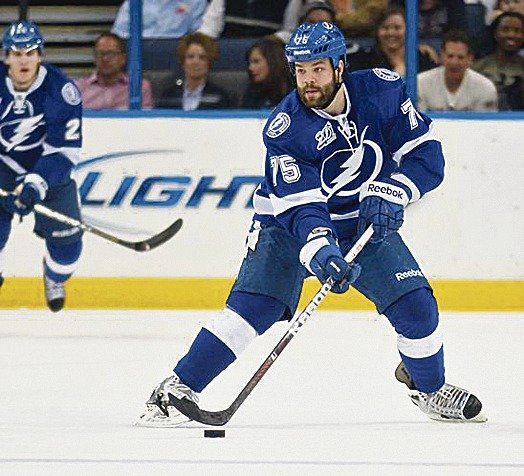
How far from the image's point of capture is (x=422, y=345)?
408cm

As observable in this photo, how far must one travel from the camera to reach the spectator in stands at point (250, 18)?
7078mm

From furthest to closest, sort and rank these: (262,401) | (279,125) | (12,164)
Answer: (12,164) → (262,401) → (279,125)

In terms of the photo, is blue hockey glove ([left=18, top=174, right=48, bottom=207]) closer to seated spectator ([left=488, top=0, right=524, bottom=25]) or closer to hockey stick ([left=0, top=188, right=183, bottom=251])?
hockey stick ([left=0, top=188, right=183, bottom=251])

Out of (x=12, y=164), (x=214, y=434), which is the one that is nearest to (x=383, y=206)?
(x=214, y=434)

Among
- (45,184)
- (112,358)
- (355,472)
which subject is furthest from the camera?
(45,184)

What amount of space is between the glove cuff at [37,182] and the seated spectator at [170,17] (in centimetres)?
105

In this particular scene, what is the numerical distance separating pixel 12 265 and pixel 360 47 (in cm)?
161

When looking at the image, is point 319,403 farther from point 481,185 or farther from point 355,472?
point 481,185

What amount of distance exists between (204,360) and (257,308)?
6.7 inches

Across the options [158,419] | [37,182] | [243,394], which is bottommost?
[37,182]

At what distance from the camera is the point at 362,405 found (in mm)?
4441

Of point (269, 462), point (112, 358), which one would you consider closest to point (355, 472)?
point (269, 462)

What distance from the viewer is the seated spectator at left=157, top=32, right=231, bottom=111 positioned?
22.8 ft

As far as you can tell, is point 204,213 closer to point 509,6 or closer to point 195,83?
point 195,83
